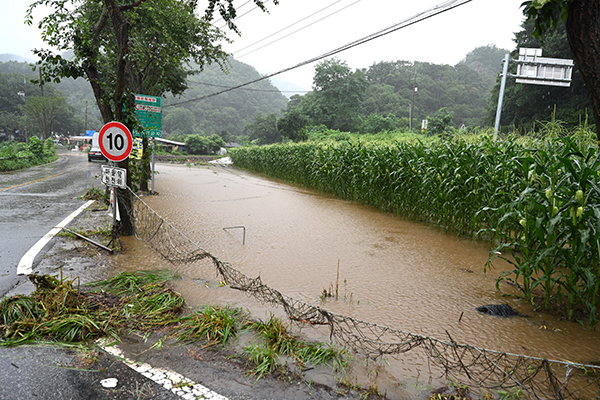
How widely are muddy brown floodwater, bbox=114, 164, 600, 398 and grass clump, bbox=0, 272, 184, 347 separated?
51 cm

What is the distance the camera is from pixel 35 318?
3357 millimetres

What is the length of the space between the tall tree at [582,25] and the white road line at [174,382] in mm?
3748

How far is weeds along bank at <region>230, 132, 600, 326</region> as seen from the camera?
3.64 meters

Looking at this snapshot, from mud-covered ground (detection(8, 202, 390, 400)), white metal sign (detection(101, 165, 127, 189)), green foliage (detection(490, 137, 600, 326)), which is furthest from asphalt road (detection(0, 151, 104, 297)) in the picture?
green foliage (detection(490, 137, 600, 326))

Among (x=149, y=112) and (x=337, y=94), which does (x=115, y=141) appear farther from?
(x=337, y=94)

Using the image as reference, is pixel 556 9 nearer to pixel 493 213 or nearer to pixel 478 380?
pixel 478 380

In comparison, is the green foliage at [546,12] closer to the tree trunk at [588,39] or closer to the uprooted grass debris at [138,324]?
the tree trunk at [588,39]

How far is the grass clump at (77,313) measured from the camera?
10.5ft

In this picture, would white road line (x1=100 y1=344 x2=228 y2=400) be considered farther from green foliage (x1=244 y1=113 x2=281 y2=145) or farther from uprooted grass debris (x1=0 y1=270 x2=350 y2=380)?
green foliage (x1=244 y1=113 x2=281 y2=145)

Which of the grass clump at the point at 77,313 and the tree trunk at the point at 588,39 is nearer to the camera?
the tree trunk at the point at 588,39

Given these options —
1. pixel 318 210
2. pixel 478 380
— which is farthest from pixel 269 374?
pixel 318 210

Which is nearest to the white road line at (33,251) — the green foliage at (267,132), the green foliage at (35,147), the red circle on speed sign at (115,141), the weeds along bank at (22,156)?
the red circle on speed sign at (115,141)

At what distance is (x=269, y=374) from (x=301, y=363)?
0.93 ft

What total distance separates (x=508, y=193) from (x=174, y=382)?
17.1 ft
